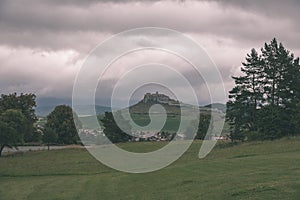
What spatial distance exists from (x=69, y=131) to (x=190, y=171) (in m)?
74.8

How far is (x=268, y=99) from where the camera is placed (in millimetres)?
71875

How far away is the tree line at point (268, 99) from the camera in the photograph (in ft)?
208

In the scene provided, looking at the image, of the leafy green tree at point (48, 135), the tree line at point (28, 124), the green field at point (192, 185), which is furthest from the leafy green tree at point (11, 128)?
the green field at point (192, 185)

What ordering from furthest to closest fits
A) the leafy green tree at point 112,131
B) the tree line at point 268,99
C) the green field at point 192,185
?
the leafy green tree at point 112,131, the tree line at point 268,99, the green field at point 192,185

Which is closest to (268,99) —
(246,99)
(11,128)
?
(246,99)

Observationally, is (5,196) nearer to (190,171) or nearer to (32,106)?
(190,171)

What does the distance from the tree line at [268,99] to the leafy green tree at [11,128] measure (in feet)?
113

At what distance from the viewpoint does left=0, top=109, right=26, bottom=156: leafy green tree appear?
72.2m

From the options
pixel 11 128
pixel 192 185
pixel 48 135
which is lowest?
A: pixel 192 185

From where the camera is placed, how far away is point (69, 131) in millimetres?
103875

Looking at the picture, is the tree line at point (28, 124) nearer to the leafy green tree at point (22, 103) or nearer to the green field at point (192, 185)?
the leafy green tree at point (22, 103)

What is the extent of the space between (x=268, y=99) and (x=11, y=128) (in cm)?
4099

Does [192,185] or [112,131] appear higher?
[112,131]

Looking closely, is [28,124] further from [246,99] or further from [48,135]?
[246,99]
